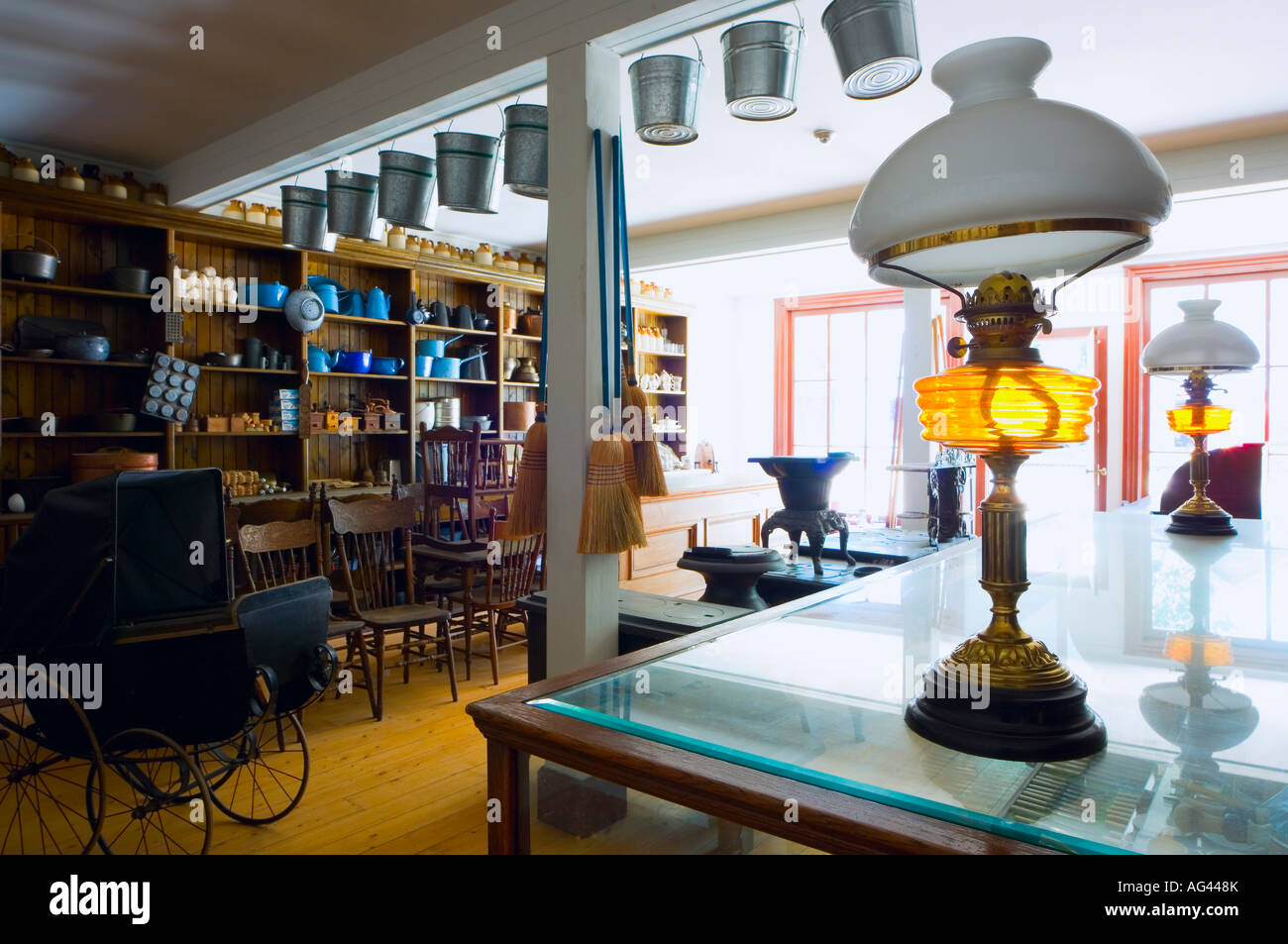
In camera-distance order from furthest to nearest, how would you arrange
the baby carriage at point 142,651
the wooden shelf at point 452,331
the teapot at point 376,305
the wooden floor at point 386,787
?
the wooden shelf at point 452,331 < the teapot at point 376,305 < the wooden floor at point 386,787 < the baby carriage at point 142,651

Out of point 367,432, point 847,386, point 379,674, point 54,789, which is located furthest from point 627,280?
point 847,386

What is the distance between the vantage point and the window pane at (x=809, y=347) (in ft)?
31.1

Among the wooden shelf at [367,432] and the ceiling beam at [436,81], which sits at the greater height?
the ceiling beam at [436,81]

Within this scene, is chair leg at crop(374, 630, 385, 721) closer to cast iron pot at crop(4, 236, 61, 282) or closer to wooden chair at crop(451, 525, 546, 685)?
wooden chair at crop(451, 525, 546, 685)

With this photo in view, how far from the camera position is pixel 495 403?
→ 23.4 ft

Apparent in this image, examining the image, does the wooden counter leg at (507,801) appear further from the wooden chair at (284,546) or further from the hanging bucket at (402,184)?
the wooden chair at (284,546)

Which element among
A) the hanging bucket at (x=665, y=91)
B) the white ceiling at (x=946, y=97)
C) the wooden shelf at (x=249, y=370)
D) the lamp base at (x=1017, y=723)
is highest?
the white ceiling at (x=946, y=97)

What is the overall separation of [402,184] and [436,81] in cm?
41

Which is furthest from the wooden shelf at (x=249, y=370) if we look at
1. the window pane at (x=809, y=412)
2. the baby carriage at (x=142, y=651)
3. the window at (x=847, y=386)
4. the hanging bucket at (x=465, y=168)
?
the window pane at (x=809, y=412)

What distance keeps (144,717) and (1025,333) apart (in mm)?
2567

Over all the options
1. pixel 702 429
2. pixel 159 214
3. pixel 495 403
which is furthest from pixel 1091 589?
pixel 702 429

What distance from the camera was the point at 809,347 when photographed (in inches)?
377

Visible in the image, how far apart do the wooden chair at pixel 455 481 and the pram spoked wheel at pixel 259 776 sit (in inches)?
67.2

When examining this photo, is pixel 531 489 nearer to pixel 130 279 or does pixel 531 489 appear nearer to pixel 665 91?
pixel 665 91
